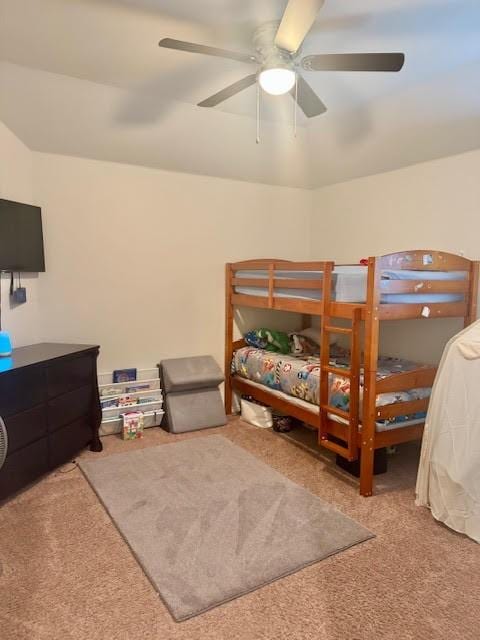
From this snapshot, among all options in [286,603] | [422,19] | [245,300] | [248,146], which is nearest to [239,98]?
[248,146]

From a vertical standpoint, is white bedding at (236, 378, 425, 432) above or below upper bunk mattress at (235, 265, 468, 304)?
below

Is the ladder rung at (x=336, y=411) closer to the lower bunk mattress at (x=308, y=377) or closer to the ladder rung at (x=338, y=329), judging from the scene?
the lower bunk mattress at (x=308, y=377)

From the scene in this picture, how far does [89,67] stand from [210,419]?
2.88 metres

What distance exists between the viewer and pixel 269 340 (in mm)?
4176

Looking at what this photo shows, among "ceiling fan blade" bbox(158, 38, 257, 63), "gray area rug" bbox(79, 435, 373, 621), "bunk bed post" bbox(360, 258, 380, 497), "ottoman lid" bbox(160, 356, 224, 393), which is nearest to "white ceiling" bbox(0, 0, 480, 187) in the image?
"ceiling fan blade" bbox(158, 38, 257, 63)

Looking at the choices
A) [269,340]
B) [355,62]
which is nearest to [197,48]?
[355,62]

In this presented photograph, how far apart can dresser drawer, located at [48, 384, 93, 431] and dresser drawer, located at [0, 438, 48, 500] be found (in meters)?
0.15

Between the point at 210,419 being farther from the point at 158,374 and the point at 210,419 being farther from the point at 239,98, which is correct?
the point at 239,98

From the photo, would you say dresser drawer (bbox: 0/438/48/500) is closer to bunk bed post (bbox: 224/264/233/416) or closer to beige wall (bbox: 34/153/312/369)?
beige wall (bbox: 34/153/312/369)

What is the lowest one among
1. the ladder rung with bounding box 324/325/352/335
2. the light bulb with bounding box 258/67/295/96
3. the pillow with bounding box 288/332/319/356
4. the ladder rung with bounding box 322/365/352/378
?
the pillow with bounding box 288/332/319/356

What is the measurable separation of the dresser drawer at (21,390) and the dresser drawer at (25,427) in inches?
1.5

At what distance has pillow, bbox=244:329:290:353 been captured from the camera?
411 cm

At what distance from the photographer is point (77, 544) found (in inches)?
86.5

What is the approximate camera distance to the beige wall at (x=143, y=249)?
356 cm
